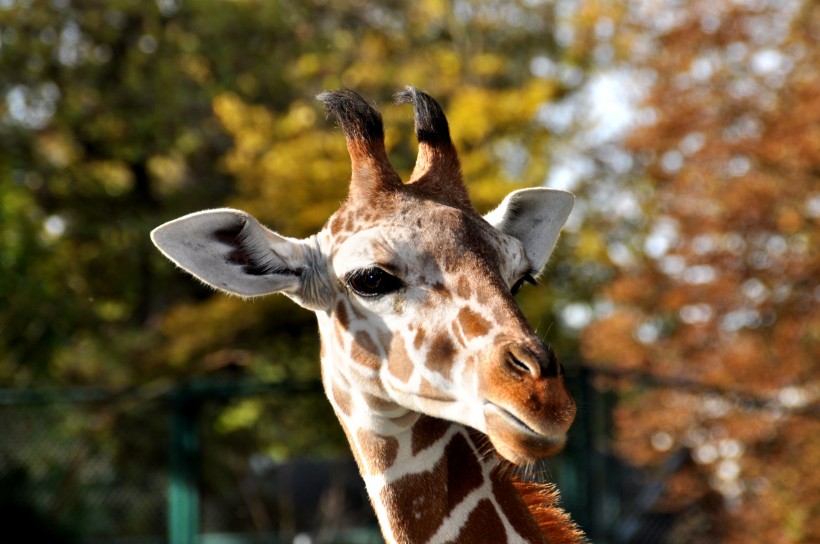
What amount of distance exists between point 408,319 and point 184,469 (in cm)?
603

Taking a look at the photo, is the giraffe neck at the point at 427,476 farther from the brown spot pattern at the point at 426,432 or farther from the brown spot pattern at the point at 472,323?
the brown spot pattern at the point at 472,323

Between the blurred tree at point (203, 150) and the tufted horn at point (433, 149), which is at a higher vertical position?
the tufted horn at point (433, 149)

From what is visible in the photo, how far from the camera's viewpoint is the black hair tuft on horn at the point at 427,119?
321 centimetres

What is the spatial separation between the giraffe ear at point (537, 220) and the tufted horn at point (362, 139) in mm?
406

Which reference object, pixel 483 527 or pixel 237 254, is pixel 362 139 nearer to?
pixel 237 254

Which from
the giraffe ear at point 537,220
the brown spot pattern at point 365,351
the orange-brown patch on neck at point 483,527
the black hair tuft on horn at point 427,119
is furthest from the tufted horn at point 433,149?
the orange-brown patch on neck at point 483,527

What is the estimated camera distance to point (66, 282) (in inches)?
484

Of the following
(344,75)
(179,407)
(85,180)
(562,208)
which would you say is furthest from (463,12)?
(562,208)

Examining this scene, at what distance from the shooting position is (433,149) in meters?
3.23

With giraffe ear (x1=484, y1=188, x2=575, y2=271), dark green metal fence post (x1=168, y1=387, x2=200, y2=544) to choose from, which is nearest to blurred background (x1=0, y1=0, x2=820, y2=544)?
dark green metal fence post (x1=168, y1=387, x2=200, y2=544)

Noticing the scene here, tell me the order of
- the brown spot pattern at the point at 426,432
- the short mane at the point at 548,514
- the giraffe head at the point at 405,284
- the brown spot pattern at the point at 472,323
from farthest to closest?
the short mane at the point at 548,514
the brown spot pattern at the point at 426,432
the brown spot pattern at the point at 472,323
the giraffe head at the point at 405,284

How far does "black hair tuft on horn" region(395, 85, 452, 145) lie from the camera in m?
3.21

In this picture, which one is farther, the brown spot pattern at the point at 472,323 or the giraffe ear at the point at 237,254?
the giraffe ear at the point at 237,254

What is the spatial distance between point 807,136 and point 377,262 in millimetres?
8023
